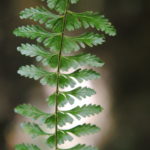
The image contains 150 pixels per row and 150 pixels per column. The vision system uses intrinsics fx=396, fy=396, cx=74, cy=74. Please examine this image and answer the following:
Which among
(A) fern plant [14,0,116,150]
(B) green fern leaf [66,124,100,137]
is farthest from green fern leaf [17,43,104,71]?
(B) green fern leaf [66,124,100,137]

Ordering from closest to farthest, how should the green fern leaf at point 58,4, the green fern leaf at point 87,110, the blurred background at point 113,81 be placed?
the green fern leaf at point 58,4 → the green fern leaf at point 87,110 → the blurred background at point 113,81

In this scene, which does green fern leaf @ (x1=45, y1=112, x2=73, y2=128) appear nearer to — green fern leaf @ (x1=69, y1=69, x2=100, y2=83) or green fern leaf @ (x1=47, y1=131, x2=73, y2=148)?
green fern leaf @ (x1=47, y1=131, x2=73, y2=148)

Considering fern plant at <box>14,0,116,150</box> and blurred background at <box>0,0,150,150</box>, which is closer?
fern plant at <box>14,0,116,150</box>

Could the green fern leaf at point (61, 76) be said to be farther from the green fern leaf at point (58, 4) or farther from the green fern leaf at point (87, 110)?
the green fern leaf at point (58, 4)

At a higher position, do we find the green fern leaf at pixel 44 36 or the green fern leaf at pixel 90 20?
the green fern leaf at pixel 90 20

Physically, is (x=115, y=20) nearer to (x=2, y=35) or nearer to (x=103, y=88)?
(x=103, y=88)

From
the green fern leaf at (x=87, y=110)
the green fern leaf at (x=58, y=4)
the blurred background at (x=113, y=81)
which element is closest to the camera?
the green fern leaf at (x=58, y=4)

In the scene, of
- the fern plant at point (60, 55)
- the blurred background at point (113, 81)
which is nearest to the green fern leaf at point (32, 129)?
the fern plant at point (60, 55)

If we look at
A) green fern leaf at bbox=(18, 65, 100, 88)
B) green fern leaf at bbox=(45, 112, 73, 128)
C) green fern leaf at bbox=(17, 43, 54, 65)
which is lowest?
green fern leaf at bbox=(45, 112, 73, 128)

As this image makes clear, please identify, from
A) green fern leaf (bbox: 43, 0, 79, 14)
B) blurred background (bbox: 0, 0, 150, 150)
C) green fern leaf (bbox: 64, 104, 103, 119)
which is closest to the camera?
green fern leaf (bbox: 43, 0, 79, 14)

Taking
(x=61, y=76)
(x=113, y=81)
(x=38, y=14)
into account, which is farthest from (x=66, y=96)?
(x=113, y=81)

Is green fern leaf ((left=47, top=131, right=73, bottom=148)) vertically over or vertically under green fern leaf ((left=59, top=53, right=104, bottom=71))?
under
